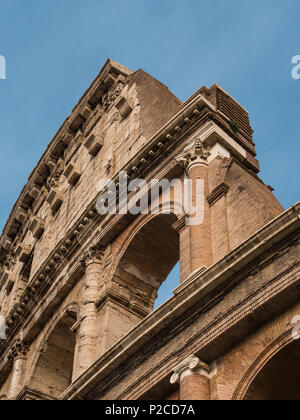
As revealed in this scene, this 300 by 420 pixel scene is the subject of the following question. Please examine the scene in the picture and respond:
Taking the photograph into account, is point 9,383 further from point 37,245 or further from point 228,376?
point 228,376

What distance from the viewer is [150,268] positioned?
16.4 metres

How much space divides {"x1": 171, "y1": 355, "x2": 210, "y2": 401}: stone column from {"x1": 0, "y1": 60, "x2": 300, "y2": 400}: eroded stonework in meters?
0.02

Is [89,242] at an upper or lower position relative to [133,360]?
upper

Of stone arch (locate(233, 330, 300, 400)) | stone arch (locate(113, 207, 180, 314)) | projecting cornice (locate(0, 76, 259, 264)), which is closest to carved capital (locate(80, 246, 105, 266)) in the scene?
stone arch (locate(113, 207, 180, 314))

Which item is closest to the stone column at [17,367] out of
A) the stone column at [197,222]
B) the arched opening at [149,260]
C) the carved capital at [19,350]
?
the carved capital at [19,350]

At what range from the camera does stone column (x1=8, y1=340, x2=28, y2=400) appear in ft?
58.0

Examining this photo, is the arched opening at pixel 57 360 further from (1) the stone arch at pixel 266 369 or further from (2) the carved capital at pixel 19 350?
(1) the stone arch at pixel 266 369

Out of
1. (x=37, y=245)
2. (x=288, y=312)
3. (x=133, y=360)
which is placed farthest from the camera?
(x=37, y=245)

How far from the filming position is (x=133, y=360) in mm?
12312

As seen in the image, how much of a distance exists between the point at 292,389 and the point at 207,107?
6.93m

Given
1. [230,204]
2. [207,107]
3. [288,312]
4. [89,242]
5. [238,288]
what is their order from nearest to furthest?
[288,312]
[238,288]
[230,204]
[207,107]
[89,242]

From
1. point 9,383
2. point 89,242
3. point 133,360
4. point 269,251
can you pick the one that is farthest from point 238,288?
point 9,383

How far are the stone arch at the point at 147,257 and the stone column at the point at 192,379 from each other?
4.64 metres

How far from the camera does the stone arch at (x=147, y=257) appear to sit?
15859mm
